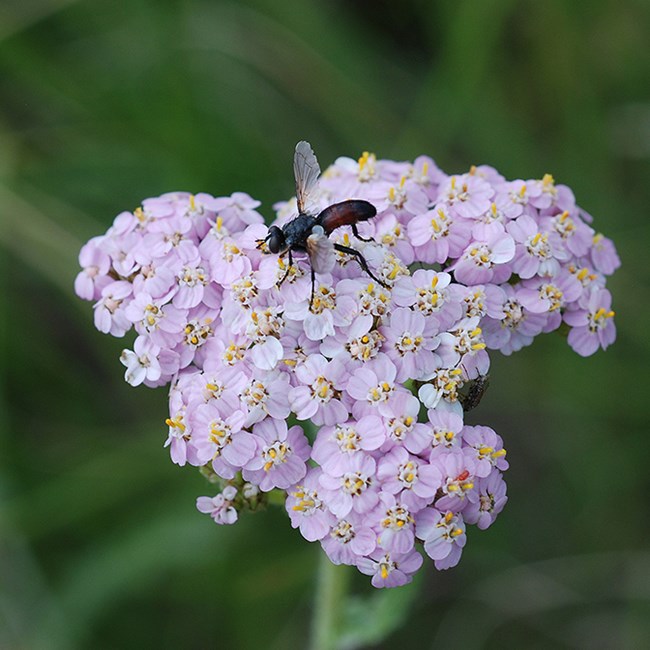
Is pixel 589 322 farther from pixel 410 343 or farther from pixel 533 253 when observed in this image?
pixel 410 343

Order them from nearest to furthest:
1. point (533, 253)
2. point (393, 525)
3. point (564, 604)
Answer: point (393, 525)
point (533, 253)
point (564, 604)

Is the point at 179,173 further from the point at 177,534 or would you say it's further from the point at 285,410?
the point at 285,410

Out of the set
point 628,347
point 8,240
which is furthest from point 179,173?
point 628,347

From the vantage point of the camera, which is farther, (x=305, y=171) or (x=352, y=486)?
(x=305, y=171)

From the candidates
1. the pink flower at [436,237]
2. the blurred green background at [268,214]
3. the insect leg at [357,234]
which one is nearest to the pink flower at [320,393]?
the insect leg at [357,234]

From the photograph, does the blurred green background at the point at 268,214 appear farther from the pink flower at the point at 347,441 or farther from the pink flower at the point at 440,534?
the pink flower at the point at 440,534

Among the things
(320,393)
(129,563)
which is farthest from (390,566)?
(129,563)
